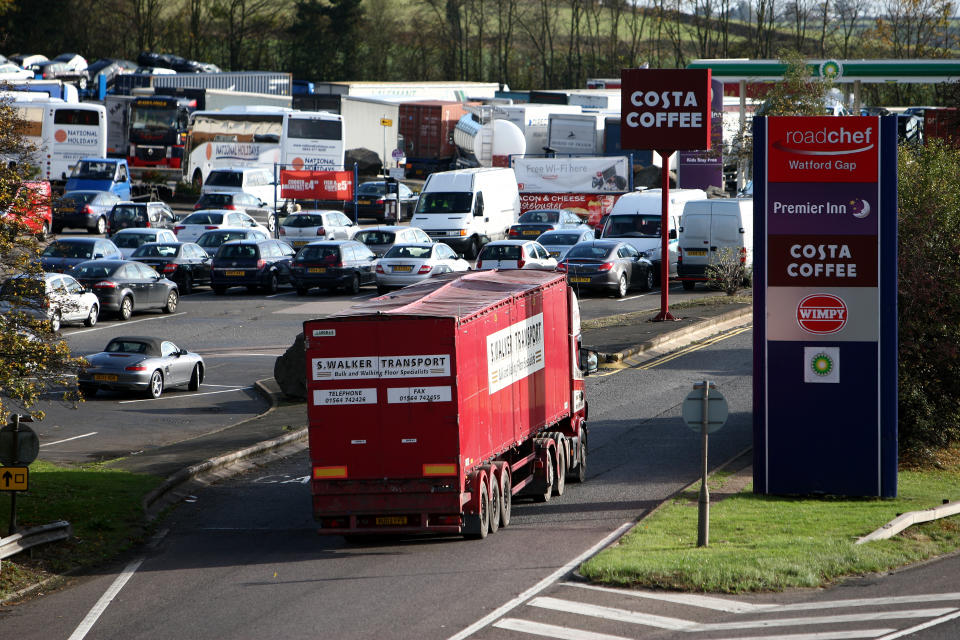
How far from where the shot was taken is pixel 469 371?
14.5 meters

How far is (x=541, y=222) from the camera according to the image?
47719 millimetres

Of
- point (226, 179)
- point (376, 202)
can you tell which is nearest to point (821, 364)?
point (226, 179)

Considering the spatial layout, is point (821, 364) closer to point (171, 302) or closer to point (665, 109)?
point (665, 109)

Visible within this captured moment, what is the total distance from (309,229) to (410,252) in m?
9.26

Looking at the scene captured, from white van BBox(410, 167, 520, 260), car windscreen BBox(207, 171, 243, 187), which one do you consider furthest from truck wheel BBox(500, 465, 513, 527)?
car windscreen BBox(207, 171, 243, 187)

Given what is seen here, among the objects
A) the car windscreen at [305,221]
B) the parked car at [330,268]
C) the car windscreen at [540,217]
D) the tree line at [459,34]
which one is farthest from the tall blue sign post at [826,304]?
the tree line at [459,34]

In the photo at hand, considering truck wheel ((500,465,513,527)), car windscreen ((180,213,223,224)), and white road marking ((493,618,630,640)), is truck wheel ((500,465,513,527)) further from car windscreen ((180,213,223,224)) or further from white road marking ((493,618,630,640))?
car windscreen ((180,213,223,224))

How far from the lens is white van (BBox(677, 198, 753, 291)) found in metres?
38.4

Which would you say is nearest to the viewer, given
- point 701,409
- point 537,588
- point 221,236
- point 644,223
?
point 537,588

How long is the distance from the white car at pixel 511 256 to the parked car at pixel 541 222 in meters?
7.15

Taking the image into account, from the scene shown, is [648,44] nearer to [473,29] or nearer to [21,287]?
[473,29]

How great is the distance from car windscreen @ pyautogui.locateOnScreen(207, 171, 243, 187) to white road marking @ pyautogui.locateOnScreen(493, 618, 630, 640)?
145ft

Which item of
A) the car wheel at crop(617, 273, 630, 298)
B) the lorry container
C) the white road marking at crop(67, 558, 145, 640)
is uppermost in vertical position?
the lorry container

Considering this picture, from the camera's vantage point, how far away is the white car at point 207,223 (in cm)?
4550
